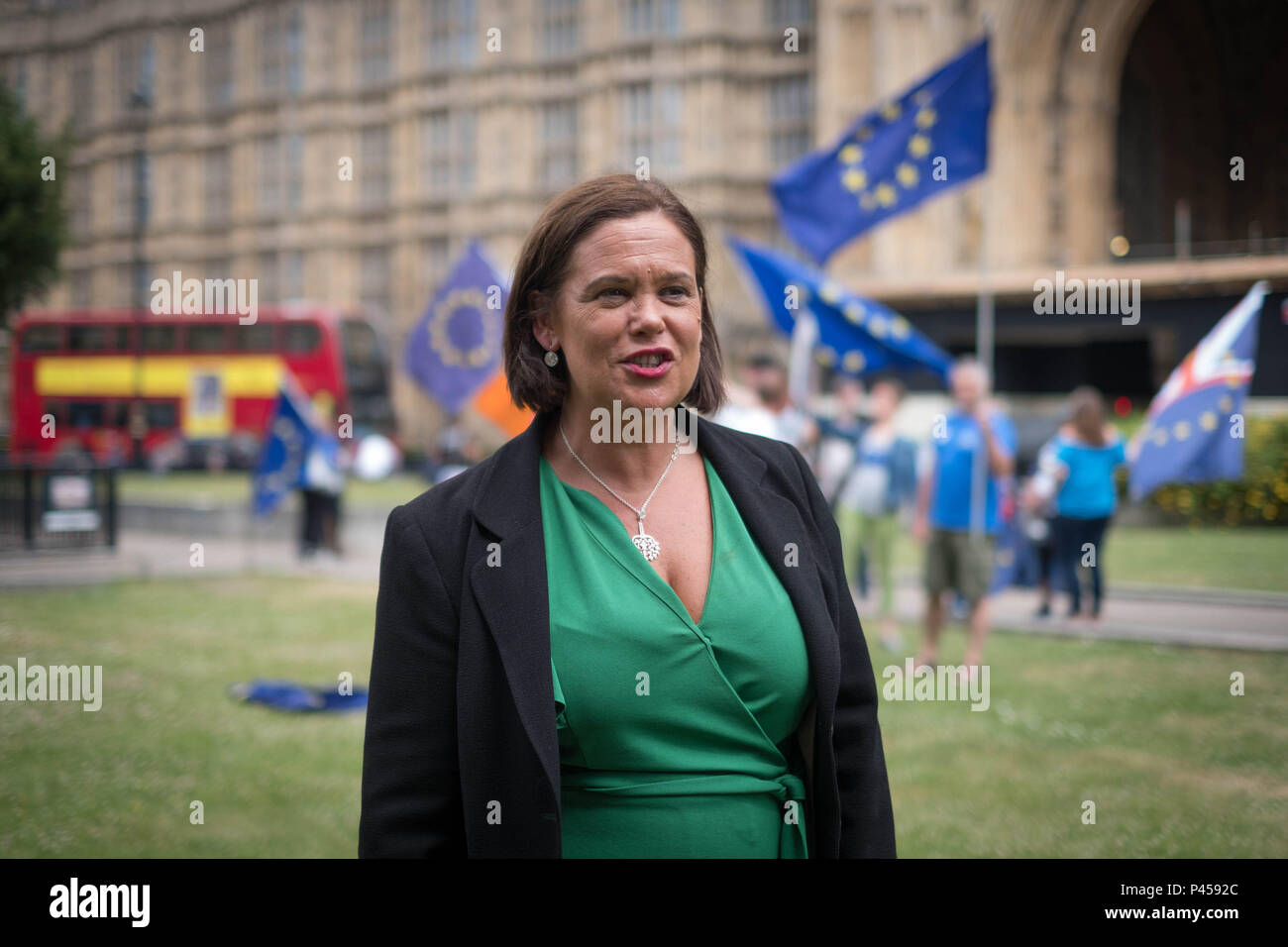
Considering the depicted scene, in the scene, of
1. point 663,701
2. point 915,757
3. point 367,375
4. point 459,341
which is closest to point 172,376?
point 367,375

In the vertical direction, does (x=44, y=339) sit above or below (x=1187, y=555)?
above

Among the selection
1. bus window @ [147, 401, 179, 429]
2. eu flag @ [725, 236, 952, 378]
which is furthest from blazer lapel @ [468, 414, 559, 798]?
bus window @ [147, 401, 179, 429]

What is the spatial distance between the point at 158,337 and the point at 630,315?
29207 mm

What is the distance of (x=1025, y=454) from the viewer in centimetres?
2052

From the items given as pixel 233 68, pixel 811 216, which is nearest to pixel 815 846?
pixel 811 216

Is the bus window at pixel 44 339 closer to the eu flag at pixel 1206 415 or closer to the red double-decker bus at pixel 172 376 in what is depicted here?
the red double-decker bus at pixel 172 376

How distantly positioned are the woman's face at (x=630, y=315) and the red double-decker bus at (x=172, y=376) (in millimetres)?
26655

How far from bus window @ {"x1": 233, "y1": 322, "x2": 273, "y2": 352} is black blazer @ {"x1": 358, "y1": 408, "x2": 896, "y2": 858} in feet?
91.8

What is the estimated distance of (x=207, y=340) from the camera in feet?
92.8

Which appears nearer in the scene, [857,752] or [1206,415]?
[857,752]

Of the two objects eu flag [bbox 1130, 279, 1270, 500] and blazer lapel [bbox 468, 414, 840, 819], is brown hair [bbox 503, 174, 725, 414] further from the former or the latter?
eu flag [bbox 1130, 279, 1270, 500]

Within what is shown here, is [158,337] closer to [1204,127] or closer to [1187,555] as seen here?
[1187,555]

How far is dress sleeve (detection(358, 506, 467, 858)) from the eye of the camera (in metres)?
1.77

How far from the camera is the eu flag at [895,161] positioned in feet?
26.6
